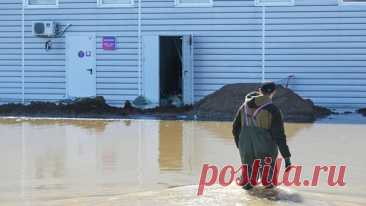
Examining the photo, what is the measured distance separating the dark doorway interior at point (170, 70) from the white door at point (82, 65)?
2043mm

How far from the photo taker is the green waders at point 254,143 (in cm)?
789

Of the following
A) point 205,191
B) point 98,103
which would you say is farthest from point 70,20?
point 205,191

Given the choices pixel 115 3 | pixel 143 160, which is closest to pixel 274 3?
pixel 115 3

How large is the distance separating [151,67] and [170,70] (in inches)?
74.2

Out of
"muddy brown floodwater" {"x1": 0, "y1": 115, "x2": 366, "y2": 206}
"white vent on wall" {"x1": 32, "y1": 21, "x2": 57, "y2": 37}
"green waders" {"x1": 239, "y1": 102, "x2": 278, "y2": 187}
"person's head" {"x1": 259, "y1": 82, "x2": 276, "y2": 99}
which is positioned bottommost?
"muddy brown floodwater" {"x1": 0, "y1": 115, "x2": 366, "y2": 206}

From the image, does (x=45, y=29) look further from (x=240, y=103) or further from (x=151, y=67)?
(x=240, y=103)

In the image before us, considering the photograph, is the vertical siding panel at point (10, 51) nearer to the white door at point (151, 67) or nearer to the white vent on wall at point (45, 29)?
the white vent on wall at point (45, 29)

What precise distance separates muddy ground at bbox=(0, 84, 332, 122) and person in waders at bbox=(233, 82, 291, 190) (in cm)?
905

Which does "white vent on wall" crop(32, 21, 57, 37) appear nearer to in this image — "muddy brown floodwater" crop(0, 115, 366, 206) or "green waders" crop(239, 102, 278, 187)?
"muddy brown floodwater" crop(0, 115, 366, 206)

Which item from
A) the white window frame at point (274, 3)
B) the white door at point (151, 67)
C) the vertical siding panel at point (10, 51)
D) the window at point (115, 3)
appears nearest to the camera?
the white window frame at point (274, 3)

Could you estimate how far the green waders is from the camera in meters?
7.89

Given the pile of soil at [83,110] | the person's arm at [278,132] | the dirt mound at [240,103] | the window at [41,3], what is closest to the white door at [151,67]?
the pile of soil at [83,110]

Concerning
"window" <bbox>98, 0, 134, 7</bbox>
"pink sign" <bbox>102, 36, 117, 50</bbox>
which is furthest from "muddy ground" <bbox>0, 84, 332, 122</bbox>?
"window" <bbox>98, 0, 134, 7</bbox>

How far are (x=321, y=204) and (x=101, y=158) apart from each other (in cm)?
457
